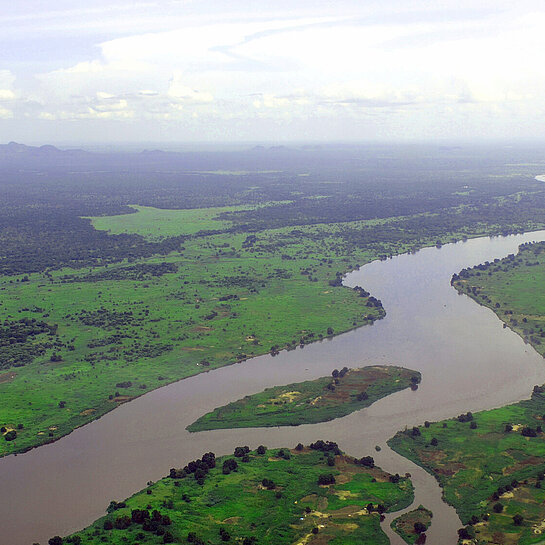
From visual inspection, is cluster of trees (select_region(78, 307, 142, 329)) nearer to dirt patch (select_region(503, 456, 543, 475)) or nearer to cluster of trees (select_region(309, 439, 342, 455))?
cluster of trees (select_region(309, 439, 342, 455))

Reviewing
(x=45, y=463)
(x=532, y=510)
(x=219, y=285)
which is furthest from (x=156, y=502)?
(x=219, y=285)

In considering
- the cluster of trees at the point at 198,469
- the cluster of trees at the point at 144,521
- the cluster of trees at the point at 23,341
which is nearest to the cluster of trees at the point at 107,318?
the cluster of trees at the point at 23,341

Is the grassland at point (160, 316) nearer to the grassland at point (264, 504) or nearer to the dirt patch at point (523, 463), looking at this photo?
the grassland at point (264, 504)

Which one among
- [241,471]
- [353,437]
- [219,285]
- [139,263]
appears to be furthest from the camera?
[139,263]

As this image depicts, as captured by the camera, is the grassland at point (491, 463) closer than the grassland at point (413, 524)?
No

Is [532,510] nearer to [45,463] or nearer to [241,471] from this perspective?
[241,471]

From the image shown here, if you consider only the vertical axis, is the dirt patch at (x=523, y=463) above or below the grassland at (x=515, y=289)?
below
